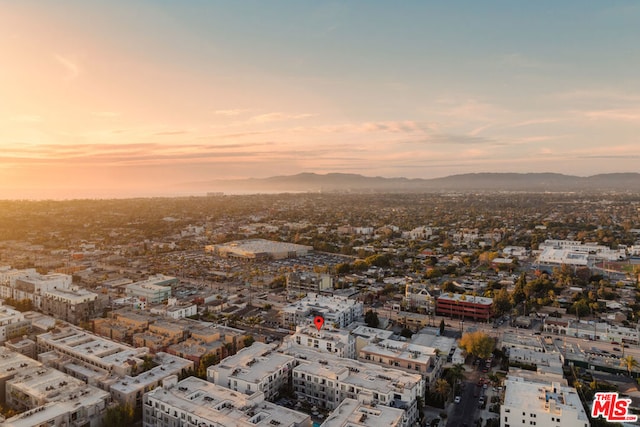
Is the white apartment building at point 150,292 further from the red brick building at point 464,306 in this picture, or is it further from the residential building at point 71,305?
the red brick building at point 464,306

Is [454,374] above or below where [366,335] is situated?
below

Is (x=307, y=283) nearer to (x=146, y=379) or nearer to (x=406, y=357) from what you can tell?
(x=406, y=357)

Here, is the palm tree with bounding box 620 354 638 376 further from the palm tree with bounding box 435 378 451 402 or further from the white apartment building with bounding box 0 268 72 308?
the white apartment building with bounding box 0 268 72 308

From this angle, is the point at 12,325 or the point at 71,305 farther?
the point at 71,305

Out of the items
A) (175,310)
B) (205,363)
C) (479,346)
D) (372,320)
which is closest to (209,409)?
(205,363)

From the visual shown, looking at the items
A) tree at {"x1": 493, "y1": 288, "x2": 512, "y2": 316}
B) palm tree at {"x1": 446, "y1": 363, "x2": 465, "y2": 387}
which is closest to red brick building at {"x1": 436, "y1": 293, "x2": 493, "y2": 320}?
tree at {"x1": 493, "y1": 288, "x2": 512, "y2": 316}
